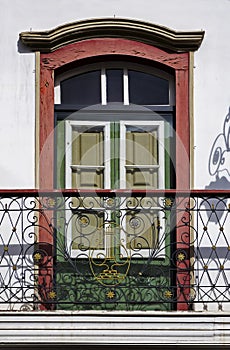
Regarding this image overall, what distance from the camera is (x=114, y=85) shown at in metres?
14.1

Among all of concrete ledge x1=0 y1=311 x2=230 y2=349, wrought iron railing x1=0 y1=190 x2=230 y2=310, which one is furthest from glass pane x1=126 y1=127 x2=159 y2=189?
concrete ledge x1=0 y1=311 x2=230 y2=349

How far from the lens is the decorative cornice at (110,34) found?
13797 mm

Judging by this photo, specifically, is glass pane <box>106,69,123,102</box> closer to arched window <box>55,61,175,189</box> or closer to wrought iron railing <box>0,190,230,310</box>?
arched window <box>55,61,175,189</box>

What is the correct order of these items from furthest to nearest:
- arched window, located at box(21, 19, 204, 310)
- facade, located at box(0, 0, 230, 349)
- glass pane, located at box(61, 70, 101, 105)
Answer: glass pane, located at box(61, 70, 101, 105), arched window, located at box(21, 19, 204, 310), facade, located at box(0, 0, 230, 349)

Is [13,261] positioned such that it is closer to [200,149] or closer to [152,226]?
[152,226]

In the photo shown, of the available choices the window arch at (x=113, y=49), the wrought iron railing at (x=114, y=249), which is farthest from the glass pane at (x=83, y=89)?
the wrought iron railing at (x=114, y=249)

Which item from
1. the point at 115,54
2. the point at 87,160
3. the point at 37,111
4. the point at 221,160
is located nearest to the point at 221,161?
the point at 221,160

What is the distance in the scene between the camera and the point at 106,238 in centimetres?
1347

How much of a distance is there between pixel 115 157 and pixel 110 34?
1351mm

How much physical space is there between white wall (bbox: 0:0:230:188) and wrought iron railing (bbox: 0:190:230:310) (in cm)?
50

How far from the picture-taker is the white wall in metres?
13.7

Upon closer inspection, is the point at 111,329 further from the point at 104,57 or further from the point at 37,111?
the point at 104,57

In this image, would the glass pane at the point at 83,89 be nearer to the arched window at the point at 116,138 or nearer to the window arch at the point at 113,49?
the arched window at the point at 116,138

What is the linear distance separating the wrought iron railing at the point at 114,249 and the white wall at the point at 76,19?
497 millimetres
